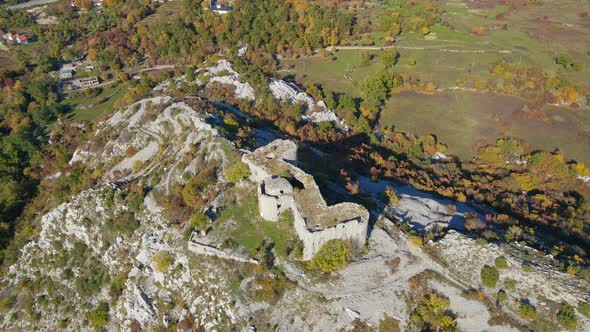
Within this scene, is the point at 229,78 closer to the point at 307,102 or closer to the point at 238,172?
the point at 307,102

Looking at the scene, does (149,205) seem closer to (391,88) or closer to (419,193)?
(419,193)

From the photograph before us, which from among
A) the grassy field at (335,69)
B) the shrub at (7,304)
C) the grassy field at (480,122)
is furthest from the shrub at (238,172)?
the grassy field at (335,69)

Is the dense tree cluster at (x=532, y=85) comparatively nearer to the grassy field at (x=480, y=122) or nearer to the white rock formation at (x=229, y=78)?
the grassy field at (x=480, y=122)


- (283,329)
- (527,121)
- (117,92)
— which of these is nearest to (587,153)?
(527,121)

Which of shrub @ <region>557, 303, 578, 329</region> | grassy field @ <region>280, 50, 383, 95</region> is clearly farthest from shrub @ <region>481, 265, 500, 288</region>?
grassy field @ <region>280, 50, 383, 95</region>

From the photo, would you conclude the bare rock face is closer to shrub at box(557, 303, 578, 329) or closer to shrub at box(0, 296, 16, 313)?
shrub at box(0, 296, 16, 313)

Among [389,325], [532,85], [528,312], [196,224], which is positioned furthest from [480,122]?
[196,224]
